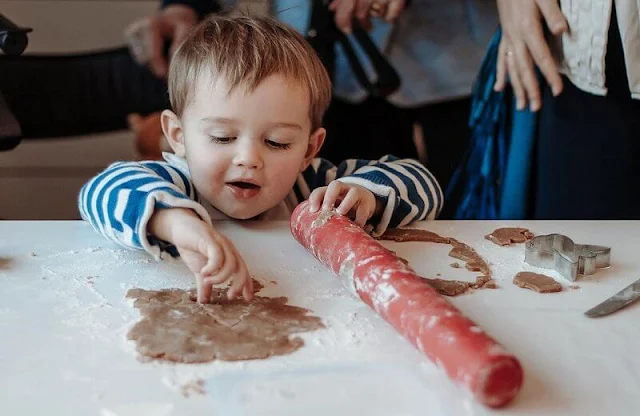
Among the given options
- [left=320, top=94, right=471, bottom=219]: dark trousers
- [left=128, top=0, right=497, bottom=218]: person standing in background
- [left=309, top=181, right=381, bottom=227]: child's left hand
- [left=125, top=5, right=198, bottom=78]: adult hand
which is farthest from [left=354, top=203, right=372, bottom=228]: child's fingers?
[left=125, top=5, right=198, bottom=78]: adult hand

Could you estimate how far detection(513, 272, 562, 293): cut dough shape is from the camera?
0.78m

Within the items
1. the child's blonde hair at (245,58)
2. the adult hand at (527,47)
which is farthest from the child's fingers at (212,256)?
the adult hand at (527,47)

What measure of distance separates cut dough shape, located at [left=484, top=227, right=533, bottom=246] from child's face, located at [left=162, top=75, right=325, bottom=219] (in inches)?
10.0

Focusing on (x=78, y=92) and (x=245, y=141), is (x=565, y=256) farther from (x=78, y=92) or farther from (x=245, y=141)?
(x=78, y=92)

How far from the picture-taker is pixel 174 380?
59 centimetres

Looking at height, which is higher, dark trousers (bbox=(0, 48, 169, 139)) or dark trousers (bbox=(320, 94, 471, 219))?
dark trousers (bbox=(320, 94, 471, 219))

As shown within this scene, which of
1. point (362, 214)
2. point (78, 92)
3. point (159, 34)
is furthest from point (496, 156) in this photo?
point (78, 92)

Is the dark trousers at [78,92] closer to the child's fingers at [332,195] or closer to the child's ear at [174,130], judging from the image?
the child's ear at [174,130]

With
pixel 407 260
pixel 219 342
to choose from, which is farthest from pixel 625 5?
pixel 219 342

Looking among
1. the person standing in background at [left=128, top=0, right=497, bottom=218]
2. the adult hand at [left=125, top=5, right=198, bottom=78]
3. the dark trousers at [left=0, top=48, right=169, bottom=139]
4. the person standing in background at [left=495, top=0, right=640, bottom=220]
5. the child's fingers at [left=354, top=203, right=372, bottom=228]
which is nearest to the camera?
the child's fingers at [left=354, top=203, right=372, bottom=228]

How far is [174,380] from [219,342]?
0.06m

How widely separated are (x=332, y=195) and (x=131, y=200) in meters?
0.23

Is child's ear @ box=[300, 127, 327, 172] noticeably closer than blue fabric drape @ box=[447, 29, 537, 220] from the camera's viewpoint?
Yes

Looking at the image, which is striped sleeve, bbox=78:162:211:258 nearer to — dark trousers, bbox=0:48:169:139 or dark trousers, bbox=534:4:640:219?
dark trousers, bbox=534:4:640:219
